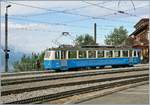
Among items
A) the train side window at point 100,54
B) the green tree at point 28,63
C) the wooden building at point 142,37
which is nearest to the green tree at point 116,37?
the wooden building at point 142,37

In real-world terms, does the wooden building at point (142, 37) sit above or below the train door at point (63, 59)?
above

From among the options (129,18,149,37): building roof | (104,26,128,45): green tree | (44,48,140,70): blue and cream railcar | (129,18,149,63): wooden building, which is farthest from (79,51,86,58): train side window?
(104,26,128,45): green tree

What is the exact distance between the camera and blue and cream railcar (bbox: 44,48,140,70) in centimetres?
4128

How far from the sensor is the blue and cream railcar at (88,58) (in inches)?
1625

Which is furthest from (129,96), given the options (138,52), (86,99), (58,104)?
(138,52)

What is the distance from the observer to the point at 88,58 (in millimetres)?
43812

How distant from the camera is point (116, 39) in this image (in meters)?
96.2

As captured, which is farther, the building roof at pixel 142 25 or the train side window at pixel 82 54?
the building roof at pixel 142 25

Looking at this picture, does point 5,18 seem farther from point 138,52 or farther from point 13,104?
point 13,104

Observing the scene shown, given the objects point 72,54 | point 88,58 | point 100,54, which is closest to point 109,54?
point 100,54

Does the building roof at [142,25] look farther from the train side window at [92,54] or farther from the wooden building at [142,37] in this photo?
the train side window at [92,54]

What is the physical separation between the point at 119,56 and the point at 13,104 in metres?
34.2

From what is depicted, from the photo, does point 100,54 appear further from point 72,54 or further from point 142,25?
point 142,25

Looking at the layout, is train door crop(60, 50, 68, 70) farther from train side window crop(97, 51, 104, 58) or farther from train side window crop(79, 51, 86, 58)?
train side window crop(97, 51, 104, 58)
